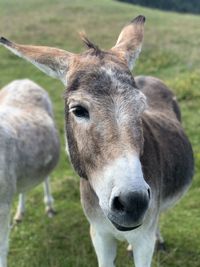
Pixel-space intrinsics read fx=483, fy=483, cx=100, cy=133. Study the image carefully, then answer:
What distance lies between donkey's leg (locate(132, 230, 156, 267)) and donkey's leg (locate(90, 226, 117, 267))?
284 mm

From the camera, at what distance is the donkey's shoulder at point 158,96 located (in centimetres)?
525

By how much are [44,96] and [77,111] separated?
355 cm

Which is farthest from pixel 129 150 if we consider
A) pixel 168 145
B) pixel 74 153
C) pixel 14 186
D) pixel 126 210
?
pixel 14 186

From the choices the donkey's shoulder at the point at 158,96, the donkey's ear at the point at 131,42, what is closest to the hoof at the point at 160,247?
the donkey's shoulder at the point at 158,96

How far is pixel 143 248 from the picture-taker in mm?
3697

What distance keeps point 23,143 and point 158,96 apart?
159 cm

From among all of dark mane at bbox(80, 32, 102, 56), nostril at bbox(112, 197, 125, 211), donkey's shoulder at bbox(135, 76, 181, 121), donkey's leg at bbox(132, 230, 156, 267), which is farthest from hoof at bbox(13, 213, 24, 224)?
nostril at bbox(112, 197, 125, 211)

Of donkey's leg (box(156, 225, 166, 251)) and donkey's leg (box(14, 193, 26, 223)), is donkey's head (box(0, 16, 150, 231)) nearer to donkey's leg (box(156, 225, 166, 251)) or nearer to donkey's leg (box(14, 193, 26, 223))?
donkey's leg (box(156, 225, 166, 251))

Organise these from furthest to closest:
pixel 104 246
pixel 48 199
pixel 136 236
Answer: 1. pixel 48 199
2. pixel 104 246
3. pixel 136 236

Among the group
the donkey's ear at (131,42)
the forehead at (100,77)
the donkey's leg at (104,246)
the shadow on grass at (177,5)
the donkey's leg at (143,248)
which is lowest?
the shadow on grass at (177,5)

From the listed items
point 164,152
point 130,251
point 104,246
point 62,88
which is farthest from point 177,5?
point 104,246

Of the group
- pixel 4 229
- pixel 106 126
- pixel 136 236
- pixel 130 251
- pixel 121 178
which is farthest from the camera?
pixel 130 251

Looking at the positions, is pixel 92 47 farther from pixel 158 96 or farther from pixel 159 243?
pixel 159 243

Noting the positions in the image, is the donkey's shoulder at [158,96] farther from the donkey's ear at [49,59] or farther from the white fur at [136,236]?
the donkey's ear at [49,59]
